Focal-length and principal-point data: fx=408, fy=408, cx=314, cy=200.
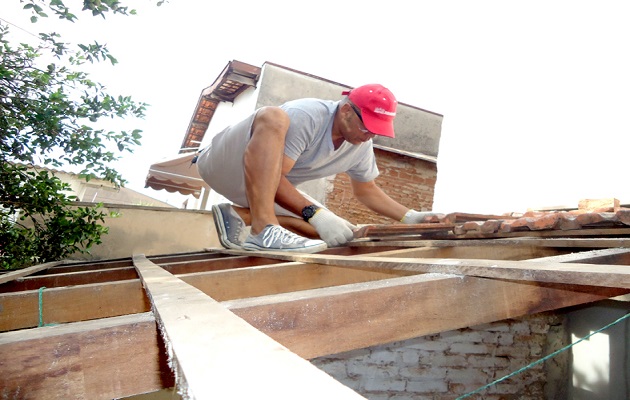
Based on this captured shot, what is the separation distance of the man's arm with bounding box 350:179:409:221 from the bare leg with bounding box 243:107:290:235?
138 cm

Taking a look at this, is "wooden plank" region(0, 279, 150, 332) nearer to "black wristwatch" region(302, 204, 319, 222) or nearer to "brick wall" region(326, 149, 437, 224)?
"black wristwatch" region(302, 204, 319, 222)

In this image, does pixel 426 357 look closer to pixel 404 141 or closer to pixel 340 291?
pixel 340 291

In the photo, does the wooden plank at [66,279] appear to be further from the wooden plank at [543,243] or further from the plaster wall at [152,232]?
the plaster wall at [152,232]

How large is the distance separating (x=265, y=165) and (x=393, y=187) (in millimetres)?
6836

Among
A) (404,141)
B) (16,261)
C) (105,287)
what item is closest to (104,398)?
(105,287)

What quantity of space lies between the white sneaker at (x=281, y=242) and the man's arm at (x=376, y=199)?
150cm

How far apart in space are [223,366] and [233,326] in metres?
0.16

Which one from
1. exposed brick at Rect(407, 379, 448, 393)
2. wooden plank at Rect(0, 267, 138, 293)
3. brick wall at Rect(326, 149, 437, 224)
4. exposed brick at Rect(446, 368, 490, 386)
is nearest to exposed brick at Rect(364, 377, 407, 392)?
exposed brick at Rect(407, 379, 448, 393)

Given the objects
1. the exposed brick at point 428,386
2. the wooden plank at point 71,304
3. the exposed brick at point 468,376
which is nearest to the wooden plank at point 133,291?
the wooden plank at point 71,304

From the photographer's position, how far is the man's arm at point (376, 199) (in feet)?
12.0

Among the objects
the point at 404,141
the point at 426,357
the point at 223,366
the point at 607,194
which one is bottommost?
the point at 426,357

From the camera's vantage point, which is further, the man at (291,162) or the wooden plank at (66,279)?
the man at (291,162)

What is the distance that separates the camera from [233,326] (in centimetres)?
56

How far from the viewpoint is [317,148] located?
10.3ft
